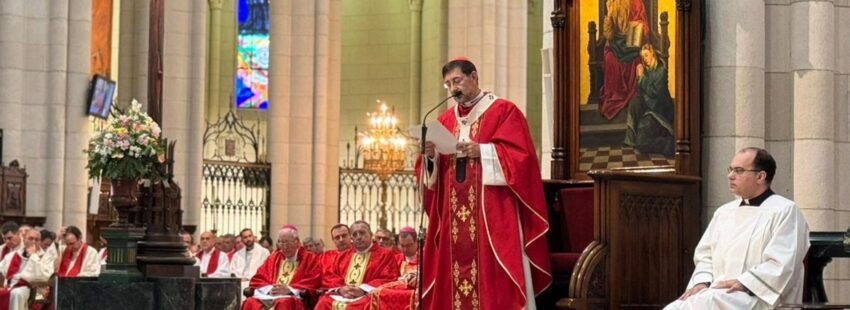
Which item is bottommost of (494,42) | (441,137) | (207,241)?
(207,241)

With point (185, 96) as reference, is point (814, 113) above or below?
below

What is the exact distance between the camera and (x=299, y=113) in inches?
968

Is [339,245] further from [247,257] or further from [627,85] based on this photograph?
[247,257]

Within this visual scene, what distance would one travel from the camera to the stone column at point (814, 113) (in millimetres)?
9547

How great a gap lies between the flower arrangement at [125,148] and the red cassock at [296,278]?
4.71ft

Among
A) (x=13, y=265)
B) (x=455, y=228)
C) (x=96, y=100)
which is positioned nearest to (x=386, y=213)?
(x=96, y=100)

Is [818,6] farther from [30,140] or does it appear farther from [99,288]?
[30,140]

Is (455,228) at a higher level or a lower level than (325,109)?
lower

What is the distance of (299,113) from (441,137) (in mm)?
15511

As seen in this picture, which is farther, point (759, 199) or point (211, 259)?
point (211, 259)

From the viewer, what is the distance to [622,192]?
9.05 meters

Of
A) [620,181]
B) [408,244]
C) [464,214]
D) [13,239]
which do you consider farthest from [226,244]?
[620,181]

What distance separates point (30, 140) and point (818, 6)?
497 inches

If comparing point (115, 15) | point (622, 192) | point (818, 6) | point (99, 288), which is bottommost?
point (99, 288)
